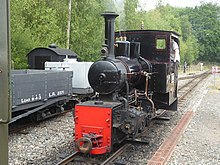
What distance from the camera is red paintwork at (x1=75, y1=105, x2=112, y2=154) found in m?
5.78

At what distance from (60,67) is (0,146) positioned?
37.5ft

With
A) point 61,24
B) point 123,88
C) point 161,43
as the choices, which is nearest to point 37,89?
point 123,88

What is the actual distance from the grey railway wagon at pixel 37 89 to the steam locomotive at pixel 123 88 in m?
1.94

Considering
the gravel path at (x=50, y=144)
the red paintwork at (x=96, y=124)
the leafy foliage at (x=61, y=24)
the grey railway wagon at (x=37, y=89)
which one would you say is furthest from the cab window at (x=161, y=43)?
the leafy foliage at (x=61, y=24)

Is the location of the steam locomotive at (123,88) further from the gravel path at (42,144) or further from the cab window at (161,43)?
the gravel path at (42,144)

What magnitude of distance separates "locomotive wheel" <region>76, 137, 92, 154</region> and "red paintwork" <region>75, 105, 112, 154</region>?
0.14 meters

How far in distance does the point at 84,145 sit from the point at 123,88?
1960 mm

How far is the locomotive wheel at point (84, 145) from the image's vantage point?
557 centimetres

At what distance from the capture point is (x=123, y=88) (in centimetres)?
709

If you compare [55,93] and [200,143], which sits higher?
[55,93]

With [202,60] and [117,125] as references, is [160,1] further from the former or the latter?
[117,125]

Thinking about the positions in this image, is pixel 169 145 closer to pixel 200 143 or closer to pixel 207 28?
pixel 200 143

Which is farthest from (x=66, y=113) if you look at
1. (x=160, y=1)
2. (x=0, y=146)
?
(x=160, y=1)

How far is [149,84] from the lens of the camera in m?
8.48
